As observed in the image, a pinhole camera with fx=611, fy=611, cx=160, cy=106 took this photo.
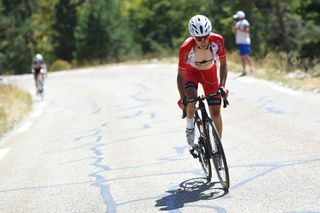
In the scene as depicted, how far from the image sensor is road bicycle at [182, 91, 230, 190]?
6.37m

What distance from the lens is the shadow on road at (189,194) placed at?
6.23 metres

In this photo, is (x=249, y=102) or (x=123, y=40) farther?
(x=123, y=40)

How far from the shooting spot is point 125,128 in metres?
12.4

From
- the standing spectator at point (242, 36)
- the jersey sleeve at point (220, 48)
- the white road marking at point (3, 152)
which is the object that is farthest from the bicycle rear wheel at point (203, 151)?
the standing spectator at point (242, 36)

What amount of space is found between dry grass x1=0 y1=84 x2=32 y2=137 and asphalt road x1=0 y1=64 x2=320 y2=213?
1.35 ft

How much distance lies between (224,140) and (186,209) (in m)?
3.69

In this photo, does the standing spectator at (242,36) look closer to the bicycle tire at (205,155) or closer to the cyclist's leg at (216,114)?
the bicycle tire at (205,155)

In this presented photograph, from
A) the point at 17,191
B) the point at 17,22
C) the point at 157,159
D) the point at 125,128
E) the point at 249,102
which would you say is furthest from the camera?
the point at 17,22

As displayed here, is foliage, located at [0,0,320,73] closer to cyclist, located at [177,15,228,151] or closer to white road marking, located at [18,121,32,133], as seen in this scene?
white road marking, located at [18,121,32,133]

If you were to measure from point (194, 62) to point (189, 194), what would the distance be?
58.9 inches

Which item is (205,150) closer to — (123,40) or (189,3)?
(189,3)

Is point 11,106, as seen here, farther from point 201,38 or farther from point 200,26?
point 200,26

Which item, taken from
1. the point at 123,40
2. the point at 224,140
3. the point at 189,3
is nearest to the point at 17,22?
the point at 123,40

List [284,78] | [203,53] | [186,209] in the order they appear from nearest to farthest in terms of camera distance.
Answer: [186,209]
[203,53]
[284,78]
